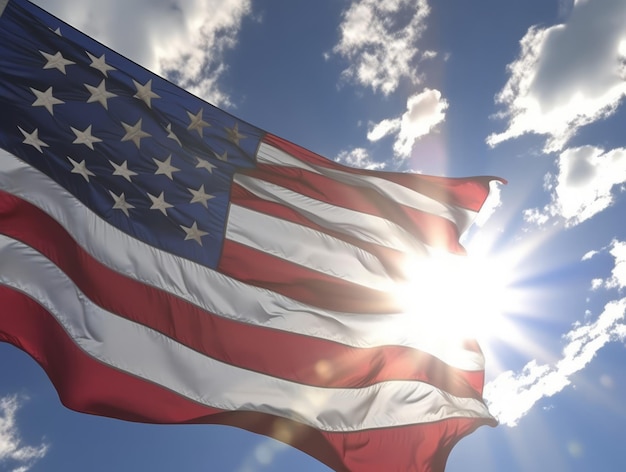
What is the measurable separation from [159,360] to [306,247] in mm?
2620

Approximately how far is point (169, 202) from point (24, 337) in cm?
228

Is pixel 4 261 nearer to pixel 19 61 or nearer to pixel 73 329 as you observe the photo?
pixel 73 329

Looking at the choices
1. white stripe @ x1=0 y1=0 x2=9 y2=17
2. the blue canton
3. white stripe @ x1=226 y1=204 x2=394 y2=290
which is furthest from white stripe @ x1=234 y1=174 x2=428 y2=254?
white stripe @ x1=0 y1=0 x2=9 y2=17

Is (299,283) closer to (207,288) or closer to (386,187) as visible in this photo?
(207,288)

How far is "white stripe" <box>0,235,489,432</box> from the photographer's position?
7.76 m

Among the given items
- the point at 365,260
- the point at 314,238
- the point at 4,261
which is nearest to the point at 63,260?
the point at 4,261

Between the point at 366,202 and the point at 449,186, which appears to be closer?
the point at 366,202

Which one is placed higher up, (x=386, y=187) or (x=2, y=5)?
(x=386, y=187)

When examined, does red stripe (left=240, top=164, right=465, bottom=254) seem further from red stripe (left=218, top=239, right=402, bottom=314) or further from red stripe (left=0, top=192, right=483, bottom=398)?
red stripe (left=0, top=192, right=483, bottom=398)

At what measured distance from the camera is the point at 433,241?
10.3 meters

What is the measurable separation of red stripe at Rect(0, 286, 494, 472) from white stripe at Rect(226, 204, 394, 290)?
2197 mm

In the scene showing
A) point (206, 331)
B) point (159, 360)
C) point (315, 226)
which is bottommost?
point (159, 360)

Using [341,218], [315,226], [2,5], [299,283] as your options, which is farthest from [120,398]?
[2,5]

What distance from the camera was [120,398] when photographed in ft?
24.8
